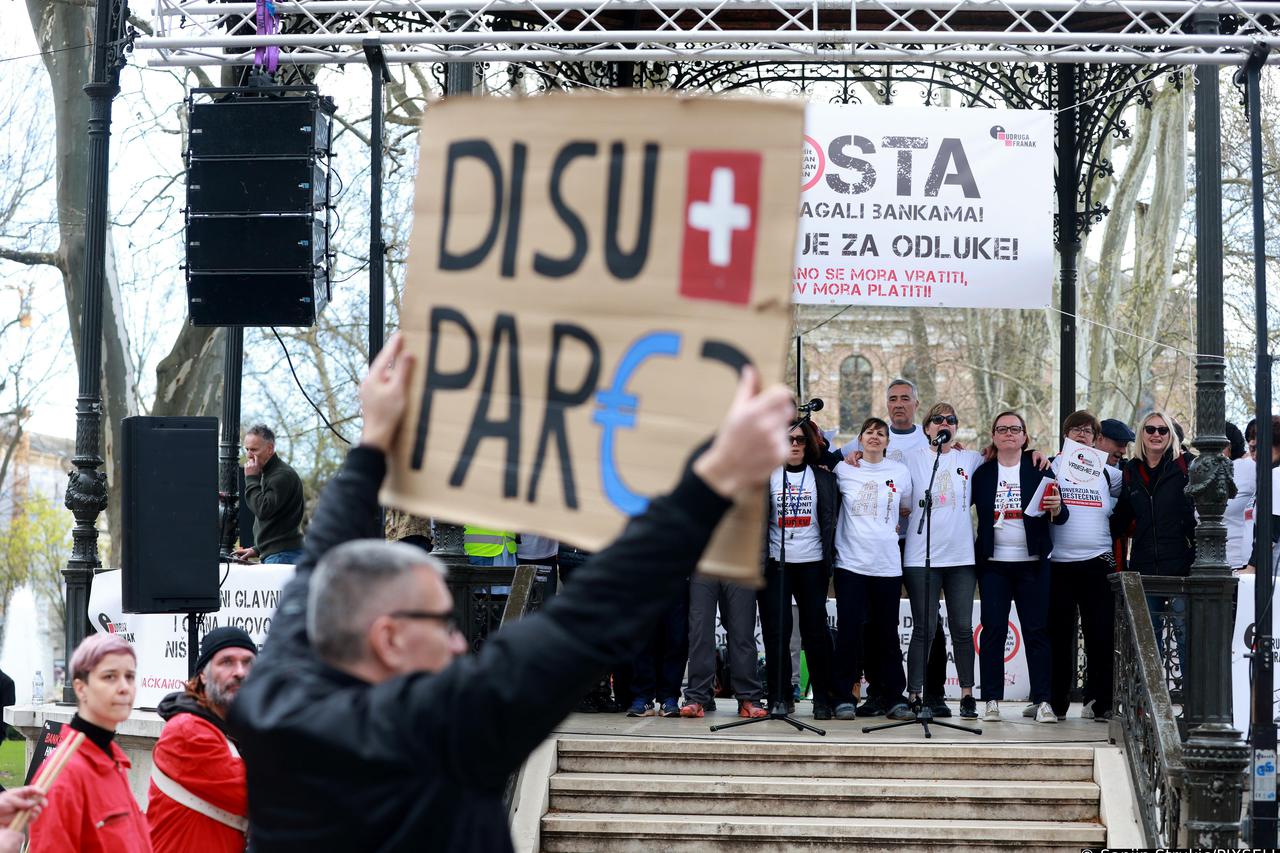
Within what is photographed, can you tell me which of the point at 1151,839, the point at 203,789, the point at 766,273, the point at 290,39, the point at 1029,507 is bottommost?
the point at 1151,839

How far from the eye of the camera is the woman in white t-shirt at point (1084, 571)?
36.4 feet

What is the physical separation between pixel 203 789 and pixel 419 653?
3340mm

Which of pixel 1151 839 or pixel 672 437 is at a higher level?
pixel 672 437

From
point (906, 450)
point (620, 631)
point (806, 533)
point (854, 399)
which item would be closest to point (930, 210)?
point (906, 450)

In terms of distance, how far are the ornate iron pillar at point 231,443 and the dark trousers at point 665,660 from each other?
387 centimetres

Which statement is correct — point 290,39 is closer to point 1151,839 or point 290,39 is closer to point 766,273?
point 1151,839

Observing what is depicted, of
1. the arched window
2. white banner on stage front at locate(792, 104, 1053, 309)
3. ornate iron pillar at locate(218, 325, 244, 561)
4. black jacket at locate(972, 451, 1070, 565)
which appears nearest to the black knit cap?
white banner on stage front at locate(792, 104, 1053, 309)

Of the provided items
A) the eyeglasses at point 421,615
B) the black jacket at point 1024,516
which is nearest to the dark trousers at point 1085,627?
the black jacket at point 1024,516

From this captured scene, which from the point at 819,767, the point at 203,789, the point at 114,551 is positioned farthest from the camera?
the point at 114,551

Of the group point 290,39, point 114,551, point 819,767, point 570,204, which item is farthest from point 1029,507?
point 114,551

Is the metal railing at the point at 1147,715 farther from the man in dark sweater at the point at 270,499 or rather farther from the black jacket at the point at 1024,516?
the man in dark sweater at the point at 270,499

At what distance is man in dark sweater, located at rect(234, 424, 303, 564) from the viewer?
39.6ft

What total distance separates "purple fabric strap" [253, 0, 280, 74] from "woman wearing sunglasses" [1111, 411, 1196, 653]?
6388 millimetres

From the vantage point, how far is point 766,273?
9.44ft
